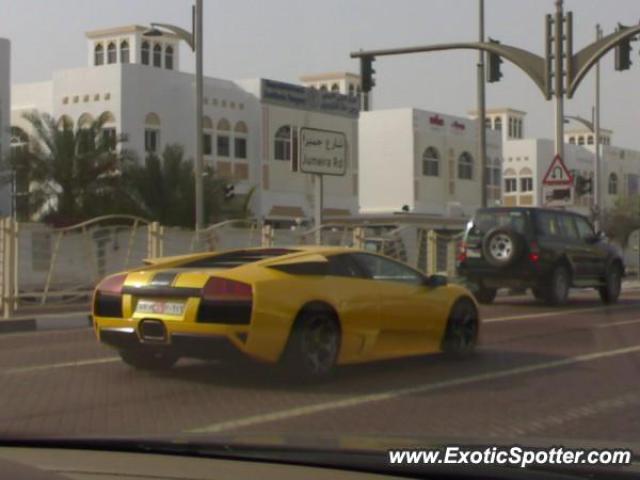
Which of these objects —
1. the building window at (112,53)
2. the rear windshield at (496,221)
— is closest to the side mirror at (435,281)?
the rear windshield at (496,221)

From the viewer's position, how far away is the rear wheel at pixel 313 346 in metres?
9.52

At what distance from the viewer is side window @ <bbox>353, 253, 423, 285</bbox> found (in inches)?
421

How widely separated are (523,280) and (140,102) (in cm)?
2997

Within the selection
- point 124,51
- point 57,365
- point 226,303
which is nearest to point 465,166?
point 124,51

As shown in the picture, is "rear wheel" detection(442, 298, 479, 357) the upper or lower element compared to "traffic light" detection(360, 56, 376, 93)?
lower

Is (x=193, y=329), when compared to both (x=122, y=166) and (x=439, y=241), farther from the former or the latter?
(x=122, y=166)

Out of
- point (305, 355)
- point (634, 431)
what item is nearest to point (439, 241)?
point (305, 355)

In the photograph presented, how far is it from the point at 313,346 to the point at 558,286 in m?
10.8

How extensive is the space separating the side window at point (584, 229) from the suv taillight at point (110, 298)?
12384 mm

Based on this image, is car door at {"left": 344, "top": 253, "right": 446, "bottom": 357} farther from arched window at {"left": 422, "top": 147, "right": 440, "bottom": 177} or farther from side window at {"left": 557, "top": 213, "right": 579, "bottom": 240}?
arched window at {"left": 422, "top": 147, "right": 440, "bottom": 177}

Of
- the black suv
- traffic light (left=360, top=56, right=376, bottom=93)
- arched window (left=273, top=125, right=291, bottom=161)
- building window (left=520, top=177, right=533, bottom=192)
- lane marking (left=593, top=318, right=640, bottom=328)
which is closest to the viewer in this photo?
lane marking (left=593, top=318, right=640, bottom=328)

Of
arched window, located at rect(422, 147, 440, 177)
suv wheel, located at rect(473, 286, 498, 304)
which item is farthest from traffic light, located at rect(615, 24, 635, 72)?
arched window, located at rect(422, 147, 440, 177)

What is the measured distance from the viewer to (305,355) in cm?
955

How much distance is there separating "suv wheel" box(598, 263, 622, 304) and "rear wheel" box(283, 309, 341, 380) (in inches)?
481
